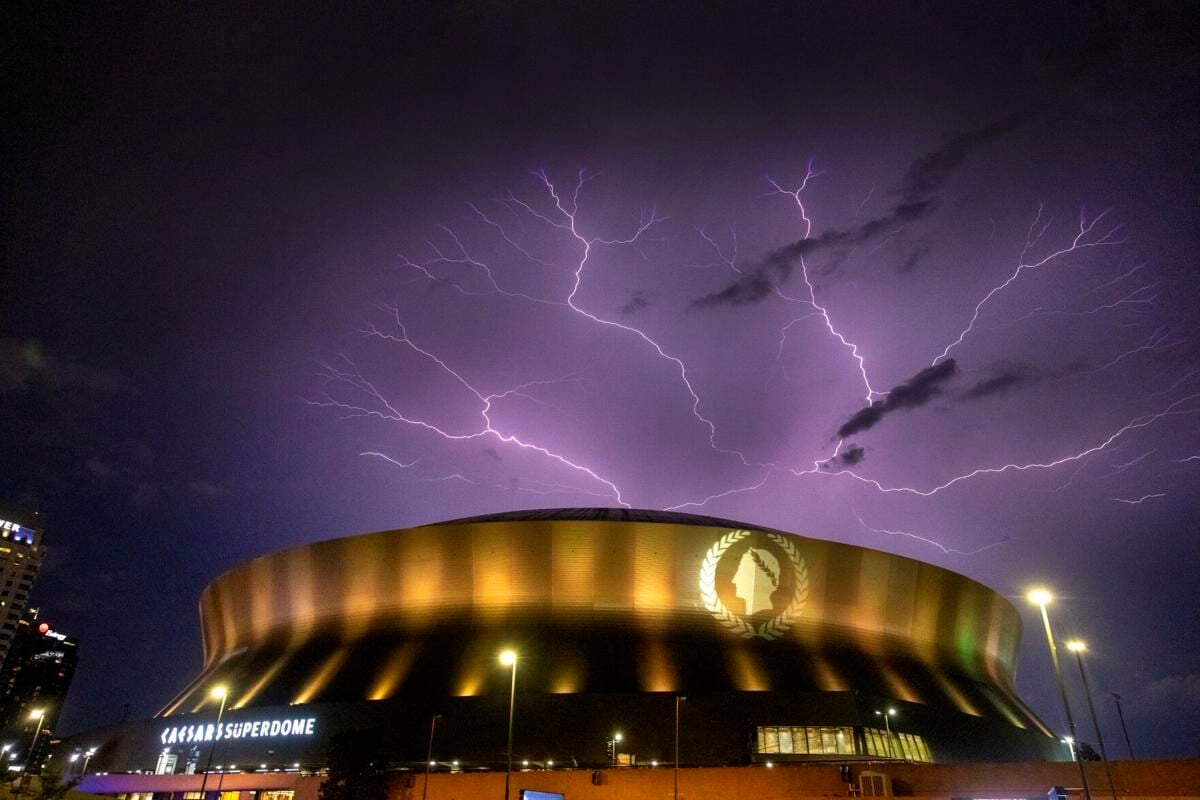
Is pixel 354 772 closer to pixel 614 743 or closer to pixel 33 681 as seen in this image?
pixel 614 743

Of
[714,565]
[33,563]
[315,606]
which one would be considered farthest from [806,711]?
[33,563]

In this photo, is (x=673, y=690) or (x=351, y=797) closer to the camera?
(x=351, y=797)

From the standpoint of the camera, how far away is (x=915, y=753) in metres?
37.4

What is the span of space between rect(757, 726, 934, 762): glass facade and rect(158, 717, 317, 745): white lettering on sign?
790 inches

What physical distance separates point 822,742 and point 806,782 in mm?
5208

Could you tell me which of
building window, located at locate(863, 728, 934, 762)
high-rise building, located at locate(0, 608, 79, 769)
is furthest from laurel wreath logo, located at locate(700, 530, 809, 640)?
high-rise building, located at locate(0, 608, 79, 769)

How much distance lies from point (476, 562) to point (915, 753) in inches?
890

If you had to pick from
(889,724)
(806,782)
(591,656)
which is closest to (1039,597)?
(806,782)

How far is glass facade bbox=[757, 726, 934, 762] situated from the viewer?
34531 millimetres

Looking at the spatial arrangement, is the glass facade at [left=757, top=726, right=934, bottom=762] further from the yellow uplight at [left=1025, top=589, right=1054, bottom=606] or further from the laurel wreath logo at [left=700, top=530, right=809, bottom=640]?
the yellow uplight at [left=1025, top=589, right=1054, bottom=606]

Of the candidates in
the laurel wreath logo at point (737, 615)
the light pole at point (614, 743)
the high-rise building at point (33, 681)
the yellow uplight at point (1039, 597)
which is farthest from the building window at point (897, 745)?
the high-rise building at point (33, 681)

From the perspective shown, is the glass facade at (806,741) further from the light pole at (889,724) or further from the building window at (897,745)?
the light pole at (889,724)

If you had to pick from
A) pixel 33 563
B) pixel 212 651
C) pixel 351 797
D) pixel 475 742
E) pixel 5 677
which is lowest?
pixel 351 797

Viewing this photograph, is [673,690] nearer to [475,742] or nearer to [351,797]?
[475,742]
